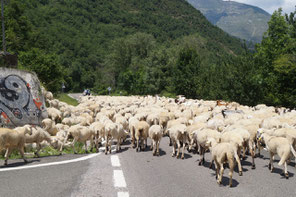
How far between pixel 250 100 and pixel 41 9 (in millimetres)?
101882

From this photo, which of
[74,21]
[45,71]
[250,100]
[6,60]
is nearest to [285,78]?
[250,100]

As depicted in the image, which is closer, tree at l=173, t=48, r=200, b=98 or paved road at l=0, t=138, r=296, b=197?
paved road at l=0, t=138, r=296, b=197

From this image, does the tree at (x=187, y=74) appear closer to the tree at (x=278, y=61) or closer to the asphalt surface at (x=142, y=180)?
the tree at (x=278, y=61)

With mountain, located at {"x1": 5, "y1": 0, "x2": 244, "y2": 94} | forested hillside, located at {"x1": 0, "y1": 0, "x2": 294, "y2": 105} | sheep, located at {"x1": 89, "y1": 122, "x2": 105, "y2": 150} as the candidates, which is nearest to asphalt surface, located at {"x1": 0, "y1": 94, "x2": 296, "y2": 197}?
sheep, located at {"x1": 89, "y1": 122, "x2": 105, "y2": 150}

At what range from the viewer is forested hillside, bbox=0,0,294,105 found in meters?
35.4

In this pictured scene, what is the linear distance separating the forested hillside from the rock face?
10.0m

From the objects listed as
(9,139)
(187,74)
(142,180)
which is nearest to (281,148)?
(142,180)

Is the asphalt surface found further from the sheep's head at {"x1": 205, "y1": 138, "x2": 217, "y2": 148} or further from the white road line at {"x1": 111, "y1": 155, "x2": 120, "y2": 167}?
the sheep's head at {"x1": 205, "y1": 138, "x2": 217, "y2": 148}

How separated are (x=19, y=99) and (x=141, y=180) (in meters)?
9.90

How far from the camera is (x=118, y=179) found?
275 inches

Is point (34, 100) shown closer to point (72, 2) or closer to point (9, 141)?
point (9, 141)

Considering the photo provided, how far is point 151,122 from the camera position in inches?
546

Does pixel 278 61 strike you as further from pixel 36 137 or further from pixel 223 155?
pixel 36 137

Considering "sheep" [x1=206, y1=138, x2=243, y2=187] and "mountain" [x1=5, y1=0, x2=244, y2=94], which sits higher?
"mountain" [x1=5, y1=0, x2=244, y2=94]
